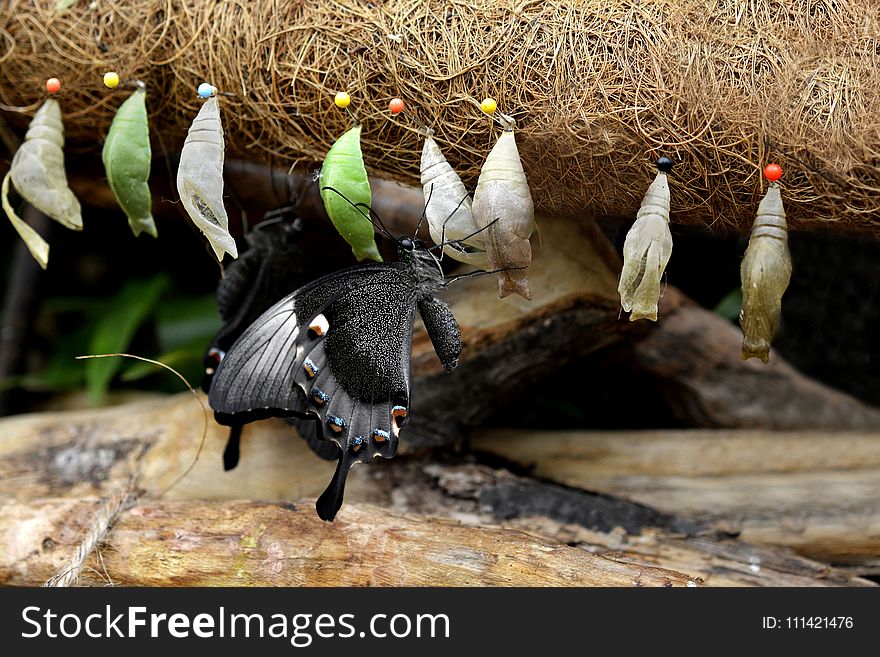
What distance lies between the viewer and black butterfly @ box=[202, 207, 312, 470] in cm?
111

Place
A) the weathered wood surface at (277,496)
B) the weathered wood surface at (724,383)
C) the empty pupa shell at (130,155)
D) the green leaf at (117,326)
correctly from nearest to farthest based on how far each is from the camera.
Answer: the empty pupa shell at (130,155)
the weathered wood surface at (277,496)
the weathered wood surface at (724,383)
the green leaf at (117,326)

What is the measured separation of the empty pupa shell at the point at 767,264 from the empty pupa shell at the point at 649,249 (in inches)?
3.6

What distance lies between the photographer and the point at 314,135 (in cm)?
98

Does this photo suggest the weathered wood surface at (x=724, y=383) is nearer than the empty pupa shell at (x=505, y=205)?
No

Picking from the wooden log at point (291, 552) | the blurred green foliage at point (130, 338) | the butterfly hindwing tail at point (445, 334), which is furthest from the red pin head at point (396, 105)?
the blurred green foliage at point (130, 338)

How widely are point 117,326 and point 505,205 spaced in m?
1.14

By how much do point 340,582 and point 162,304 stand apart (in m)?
0.97

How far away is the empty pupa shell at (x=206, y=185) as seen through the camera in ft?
2.83

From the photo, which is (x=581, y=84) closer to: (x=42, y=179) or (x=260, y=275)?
(x=260, y=275)


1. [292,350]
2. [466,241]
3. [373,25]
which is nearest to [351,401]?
[292,350]

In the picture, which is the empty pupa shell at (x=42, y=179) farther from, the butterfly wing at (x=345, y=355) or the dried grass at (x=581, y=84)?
the butterfly wing at (x=345, y=355)

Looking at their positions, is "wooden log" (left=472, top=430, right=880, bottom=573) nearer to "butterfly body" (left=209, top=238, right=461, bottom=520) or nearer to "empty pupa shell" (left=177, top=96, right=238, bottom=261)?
"butterfly body" (left=209, top=238, right=461, bottom=520)

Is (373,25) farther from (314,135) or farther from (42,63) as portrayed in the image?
(42,63)

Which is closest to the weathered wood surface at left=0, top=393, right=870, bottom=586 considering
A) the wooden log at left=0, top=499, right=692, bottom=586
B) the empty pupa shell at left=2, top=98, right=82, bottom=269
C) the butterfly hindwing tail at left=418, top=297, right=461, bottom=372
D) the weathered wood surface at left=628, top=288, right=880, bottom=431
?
the wooden log at left=0, top=499, right=692, bottom=586
